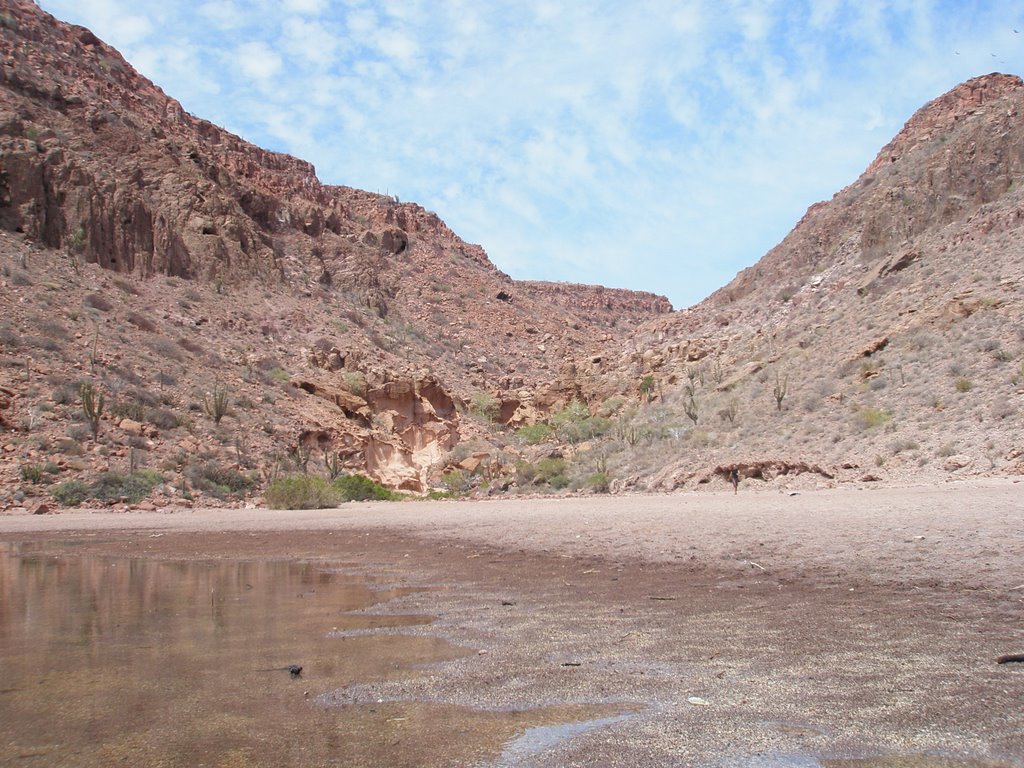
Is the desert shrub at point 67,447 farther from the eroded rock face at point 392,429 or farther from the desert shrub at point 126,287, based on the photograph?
the desert shrub at point 126,287

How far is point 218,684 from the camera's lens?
4.03 meters

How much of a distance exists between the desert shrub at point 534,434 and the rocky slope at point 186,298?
2399 mm

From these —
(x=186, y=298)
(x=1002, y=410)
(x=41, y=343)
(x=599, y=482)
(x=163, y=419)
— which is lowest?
(x=599, y=482)

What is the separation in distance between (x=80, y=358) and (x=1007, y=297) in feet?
Answer: 101

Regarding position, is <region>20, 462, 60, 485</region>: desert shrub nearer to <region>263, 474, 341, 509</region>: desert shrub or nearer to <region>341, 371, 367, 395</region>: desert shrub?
<region>263, 474, 341, 509</region>: desert shrub

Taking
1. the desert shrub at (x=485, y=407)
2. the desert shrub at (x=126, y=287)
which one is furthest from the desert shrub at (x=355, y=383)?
the desert shrub at (x=126, y=287)

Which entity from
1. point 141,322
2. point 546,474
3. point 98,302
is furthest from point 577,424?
point 98,302

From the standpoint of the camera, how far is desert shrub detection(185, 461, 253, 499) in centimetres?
2369

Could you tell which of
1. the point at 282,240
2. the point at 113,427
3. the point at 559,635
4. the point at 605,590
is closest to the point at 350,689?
the point at 559,635

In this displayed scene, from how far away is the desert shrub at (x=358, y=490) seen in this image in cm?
2693

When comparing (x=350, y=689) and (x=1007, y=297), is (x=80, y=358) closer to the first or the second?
(x=350, y=689)

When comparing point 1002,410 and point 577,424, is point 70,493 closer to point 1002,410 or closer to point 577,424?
point 577,424

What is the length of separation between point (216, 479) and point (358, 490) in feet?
16.6

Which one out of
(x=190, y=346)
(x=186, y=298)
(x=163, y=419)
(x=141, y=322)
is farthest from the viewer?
(x=186, y=298)
